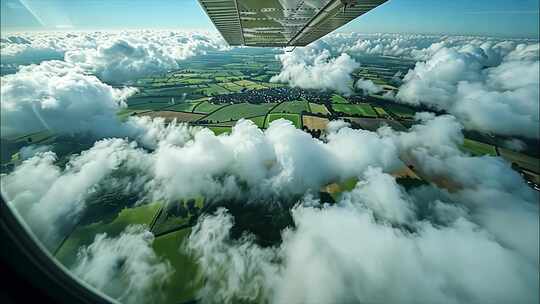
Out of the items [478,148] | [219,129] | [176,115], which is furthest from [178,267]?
[478,148]

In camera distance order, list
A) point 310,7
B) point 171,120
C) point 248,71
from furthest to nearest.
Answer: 1. point 248,71
2. point 171,120
3. point 310,7

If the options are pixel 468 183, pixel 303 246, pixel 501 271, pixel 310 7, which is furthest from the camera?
pixel 468 183

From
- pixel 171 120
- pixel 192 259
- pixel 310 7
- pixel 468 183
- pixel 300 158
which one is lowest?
pixel 468 183

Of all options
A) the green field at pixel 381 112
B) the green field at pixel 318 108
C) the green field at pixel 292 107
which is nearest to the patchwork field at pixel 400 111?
the green field at pixel 381 112

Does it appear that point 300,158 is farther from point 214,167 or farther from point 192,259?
point 192,259

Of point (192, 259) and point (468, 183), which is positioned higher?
point (192, 259)

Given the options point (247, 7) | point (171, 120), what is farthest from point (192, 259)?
point (171, 120)

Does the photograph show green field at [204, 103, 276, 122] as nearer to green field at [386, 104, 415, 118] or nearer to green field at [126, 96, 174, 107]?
green field at [126, 96, 174, 107]

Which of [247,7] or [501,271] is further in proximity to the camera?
[501,271]
